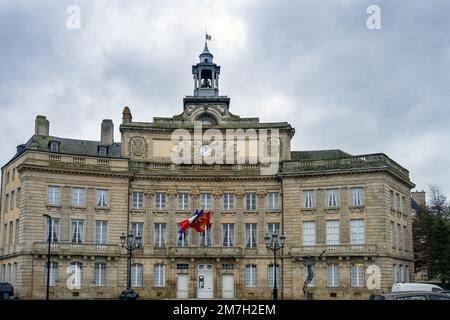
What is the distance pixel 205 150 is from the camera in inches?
2232

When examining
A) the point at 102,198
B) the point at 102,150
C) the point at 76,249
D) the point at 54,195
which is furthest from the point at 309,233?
the point at 54,195

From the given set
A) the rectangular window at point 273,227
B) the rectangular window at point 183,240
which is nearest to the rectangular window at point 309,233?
the rectangular window at point 273,227

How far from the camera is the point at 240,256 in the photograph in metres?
53.8

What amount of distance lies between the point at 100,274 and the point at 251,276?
12327mm

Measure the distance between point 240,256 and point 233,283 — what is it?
2.33 m

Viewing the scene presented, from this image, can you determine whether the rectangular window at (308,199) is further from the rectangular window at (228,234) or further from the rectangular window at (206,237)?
the rectangular window at (206,237)

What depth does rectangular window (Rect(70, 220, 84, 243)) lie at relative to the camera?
5206 centimetres

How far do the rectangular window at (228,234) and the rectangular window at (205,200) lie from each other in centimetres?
217

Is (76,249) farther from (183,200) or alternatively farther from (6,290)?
(183,200)

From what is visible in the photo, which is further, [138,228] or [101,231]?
[138,228]

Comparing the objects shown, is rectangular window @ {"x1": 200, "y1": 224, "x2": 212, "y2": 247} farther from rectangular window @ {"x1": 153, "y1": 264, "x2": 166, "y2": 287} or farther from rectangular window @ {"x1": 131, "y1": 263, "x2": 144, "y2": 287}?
rectangular window @ {"x1": 131, "y1": 263, "x2": 144, "y2": 287}

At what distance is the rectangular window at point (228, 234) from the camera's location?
2163 inches

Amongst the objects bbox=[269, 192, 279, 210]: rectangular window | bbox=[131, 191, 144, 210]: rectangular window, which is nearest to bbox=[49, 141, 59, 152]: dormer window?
bbox=[131, 191, 144, 210]: rectangular window
